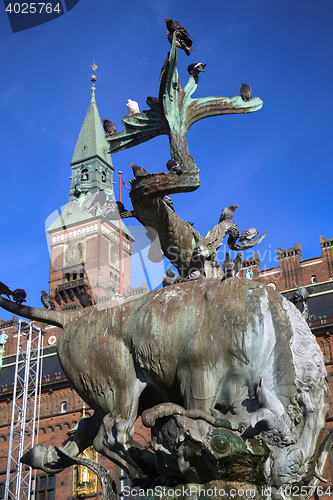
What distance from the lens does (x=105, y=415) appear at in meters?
5.74

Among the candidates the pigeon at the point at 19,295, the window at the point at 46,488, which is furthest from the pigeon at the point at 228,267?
the window at the point at 46,488

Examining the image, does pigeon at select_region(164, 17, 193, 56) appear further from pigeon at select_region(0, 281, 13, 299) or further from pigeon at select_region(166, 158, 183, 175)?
pigeon at select_region(0, 281, 13, 299)

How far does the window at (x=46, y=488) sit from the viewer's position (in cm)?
3266

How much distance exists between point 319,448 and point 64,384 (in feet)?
104

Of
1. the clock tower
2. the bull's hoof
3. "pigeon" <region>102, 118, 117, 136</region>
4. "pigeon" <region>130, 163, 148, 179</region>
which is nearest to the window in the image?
the bull's hoof

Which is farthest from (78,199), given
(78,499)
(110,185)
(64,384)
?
(78,499)

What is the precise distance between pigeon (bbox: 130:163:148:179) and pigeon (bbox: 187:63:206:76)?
7.41 feet

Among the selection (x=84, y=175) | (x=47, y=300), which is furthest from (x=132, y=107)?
(x=84, y=175)

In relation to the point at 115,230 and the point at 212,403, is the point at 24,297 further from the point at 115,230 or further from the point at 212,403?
the point at 115,230

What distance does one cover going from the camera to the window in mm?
32656

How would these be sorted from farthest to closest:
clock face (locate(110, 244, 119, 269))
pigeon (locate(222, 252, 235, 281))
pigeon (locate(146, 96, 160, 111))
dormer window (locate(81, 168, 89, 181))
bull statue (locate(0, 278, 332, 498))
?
dormer window (locate(81, 168, 89, 181)), clock face (locate(110, 244, 119, 269)), pigeon (locate(146, 96, 160, 111)), pigeon (locate(222, 252, 235, 281)), bull statue (locate(0, 278, 332, 498))

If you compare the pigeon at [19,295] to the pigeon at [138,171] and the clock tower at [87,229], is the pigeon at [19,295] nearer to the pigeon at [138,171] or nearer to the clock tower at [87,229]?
the pigeon at [138,171]

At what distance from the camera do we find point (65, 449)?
20.0ft

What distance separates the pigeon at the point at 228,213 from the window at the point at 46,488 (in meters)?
29.5
